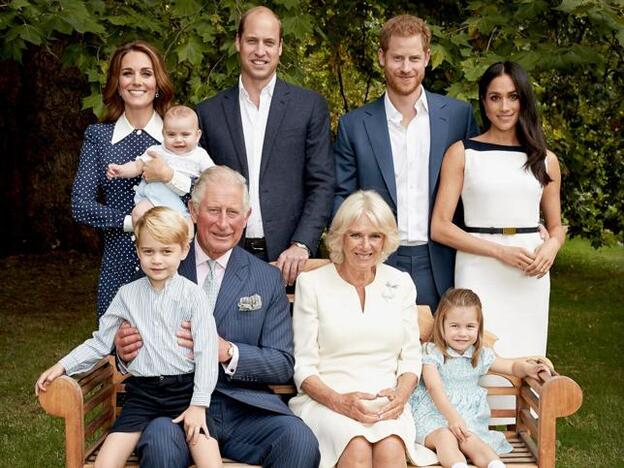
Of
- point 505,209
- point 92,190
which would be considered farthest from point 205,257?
point 505,209

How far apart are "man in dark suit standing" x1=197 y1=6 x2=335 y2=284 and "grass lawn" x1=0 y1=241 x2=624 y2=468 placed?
7.60 feet

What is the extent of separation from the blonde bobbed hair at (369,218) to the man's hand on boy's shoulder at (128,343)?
33.7 inches

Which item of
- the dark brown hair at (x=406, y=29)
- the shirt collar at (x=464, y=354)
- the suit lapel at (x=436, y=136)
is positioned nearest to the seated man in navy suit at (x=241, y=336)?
the shirt collar at (x=464, y=354)

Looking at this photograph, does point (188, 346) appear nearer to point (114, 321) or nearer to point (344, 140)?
point (114, 321)

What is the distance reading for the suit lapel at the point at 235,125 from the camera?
4.39m

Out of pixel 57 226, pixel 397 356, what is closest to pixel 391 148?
pixel 397 356

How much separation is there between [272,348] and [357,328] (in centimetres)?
34

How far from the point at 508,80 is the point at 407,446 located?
1670 mm

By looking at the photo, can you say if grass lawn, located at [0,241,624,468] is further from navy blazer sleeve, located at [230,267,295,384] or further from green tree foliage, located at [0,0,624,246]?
navy blazer sleeve, located at [230,267,295,384]

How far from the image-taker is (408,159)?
4.43 m

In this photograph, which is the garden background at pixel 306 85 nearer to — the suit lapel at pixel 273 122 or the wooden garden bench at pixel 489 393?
the suit lapel at pixel 273 122

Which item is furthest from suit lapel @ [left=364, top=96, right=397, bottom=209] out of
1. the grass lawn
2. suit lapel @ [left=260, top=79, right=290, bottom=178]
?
the grass lawn

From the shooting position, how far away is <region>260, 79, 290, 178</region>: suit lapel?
173 inches

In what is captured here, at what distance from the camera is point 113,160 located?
4113mm
